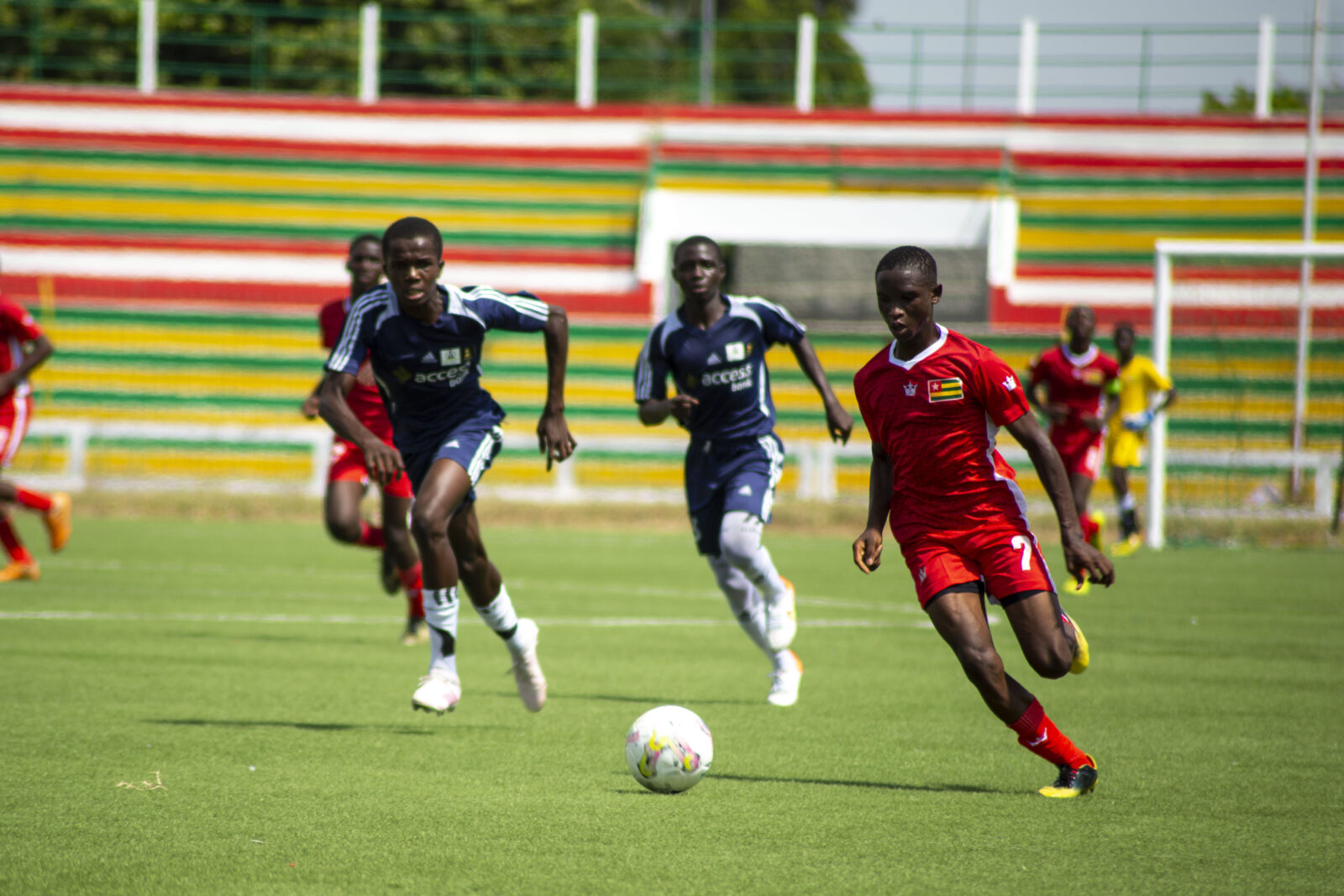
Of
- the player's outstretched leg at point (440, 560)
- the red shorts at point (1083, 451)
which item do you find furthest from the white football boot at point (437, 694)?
the red shorts at point (1083, 451)

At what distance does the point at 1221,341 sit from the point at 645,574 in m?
11.1

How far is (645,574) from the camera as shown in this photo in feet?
47.9

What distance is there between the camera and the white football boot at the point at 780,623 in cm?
790

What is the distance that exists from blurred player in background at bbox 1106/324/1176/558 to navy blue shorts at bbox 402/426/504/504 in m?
10.4

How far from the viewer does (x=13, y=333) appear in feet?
38.8

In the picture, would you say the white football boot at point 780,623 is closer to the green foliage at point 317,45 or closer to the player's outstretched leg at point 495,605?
the player's outstretched leg at point 495,605

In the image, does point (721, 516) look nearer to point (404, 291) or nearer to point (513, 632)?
point (513, 632)

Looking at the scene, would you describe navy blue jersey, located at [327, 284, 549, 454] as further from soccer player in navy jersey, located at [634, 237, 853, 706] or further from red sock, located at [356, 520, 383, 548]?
red sock, located at [356, 520, 383, 548]

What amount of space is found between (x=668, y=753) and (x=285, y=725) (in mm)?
2265

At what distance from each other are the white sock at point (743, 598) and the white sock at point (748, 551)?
14 cm

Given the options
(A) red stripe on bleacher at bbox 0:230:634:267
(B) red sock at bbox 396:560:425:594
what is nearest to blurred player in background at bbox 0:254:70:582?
(B) red sock at bbox 396:560:425:594

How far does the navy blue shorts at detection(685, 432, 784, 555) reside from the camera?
827 centimetres

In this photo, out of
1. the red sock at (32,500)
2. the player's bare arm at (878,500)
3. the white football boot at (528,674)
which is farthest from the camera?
the red sock at (32,500)

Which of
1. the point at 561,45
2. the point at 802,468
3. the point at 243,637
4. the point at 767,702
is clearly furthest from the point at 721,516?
the point at 561,45
